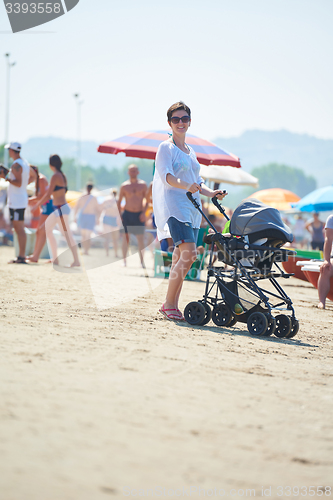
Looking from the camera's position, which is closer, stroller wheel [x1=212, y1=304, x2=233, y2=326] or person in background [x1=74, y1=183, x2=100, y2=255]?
stroller wheel [x1=212, y1=304, x2=233, y2=326]

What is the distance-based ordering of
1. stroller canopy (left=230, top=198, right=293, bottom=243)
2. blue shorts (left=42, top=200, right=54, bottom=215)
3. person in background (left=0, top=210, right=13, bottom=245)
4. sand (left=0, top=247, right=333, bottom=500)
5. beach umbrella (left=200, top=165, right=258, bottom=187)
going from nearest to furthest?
1. sand (left=0, top=247, right=333, bottom=500)
2. stroller canopy (left=230, top=198, right=293, bottom=243)
3. blue shorts (left=42, top=200, right=54, bottom=215)
4. beach umbrella (left=200, top=165, right=258, bottom=187)
5. person in background (left=0, top=210, right=13, bottom=245)

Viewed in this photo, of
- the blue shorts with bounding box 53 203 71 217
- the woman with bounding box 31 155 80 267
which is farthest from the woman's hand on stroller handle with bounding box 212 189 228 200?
the blue shorts with bounding box 53 203 71 217

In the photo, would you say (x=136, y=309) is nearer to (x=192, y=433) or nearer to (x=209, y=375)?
(x=209, y=375)

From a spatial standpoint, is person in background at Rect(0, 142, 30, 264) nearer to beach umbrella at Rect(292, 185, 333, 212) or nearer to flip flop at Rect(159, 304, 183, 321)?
flip flop at Rect(159, 304, 183, 321)

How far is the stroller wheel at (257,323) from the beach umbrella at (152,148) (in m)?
5.35

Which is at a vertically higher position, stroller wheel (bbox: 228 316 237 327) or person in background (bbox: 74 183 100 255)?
person in background (bbox: 74 183 100 255)

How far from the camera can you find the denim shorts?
17.8 ft

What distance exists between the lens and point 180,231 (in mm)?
5430

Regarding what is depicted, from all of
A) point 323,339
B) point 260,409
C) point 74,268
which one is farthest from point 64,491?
point 74,268

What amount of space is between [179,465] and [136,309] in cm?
398

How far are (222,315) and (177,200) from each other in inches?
47.3

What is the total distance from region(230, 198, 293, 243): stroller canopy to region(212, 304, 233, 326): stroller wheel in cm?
79

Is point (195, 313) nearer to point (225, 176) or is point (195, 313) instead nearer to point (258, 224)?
point (258, 224)

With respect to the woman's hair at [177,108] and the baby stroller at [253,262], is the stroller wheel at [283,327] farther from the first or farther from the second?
the woman's hair at [177,108]
